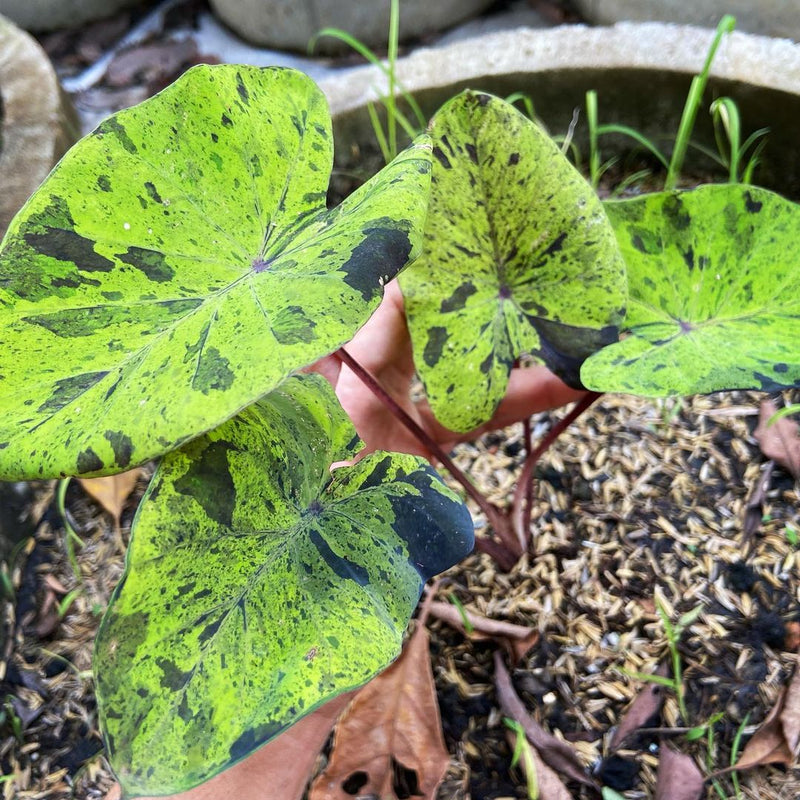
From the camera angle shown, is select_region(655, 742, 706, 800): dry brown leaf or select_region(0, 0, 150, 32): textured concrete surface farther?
select_region(0, 0, 150, 32): textured concrete surface

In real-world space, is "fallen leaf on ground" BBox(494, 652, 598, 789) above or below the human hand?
below

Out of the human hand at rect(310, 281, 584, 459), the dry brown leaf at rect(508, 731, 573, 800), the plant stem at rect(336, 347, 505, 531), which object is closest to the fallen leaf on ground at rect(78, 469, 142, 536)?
the human hand at rect(310, 281, 584, 459)

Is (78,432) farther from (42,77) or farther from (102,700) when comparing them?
(42,77)

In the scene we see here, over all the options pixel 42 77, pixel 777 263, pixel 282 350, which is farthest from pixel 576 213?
pixel 42 77

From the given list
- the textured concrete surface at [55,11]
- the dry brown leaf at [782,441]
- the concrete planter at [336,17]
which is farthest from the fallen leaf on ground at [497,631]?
the textured concrete surface at [55,11]

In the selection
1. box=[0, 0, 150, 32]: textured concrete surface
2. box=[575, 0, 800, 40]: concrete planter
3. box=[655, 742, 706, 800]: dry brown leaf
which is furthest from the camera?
box=[0, 0, 150, 32]: textured concrete surface

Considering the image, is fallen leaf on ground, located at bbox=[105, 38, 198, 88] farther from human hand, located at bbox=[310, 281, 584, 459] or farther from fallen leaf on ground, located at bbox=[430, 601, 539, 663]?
fallen leaf on ground, located at bbox=[430, 601, 539, 663]

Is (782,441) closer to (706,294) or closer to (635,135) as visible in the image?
(706,294)

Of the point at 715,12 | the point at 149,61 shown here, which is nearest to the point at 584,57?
the point at 715,12
